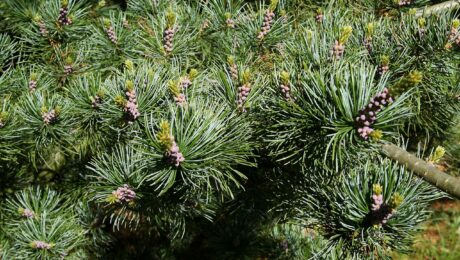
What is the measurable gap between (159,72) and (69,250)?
75 cm

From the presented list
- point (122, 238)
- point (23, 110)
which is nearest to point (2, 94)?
point (23, 110)

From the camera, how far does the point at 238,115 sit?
901 millimetres

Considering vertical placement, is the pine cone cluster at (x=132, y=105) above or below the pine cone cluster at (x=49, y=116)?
above

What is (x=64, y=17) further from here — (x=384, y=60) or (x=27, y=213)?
(x=384, y=60)

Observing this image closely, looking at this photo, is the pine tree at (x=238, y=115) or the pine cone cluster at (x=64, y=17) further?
the pine cone cluster at (x=64, y=17)

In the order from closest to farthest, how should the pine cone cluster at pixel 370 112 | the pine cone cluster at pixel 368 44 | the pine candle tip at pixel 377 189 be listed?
the pine cone cluster at pixel 370 112, the pine candle tip at pixel 377 189, the pine cone cluster at pixel 368 44

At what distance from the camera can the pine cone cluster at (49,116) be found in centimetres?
112

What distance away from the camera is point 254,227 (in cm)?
173

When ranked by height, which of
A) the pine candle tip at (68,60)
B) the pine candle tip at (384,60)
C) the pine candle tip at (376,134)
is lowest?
the pine candle tip at (68,60)

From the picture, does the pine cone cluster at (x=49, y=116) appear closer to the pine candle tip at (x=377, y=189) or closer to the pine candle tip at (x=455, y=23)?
the pine candle tip at (x=377, y=189)

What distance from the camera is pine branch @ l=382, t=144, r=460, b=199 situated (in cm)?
73

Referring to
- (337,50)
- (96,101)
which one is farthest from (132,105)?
(337,50)

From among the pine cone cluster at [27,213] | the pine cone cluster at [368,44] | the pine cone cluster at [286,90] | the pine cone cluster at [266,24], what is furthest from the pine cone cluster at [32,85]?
the pine cone cluster at [368,44]

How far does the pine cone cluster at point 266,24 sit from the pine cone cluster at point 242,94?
0.97ft
